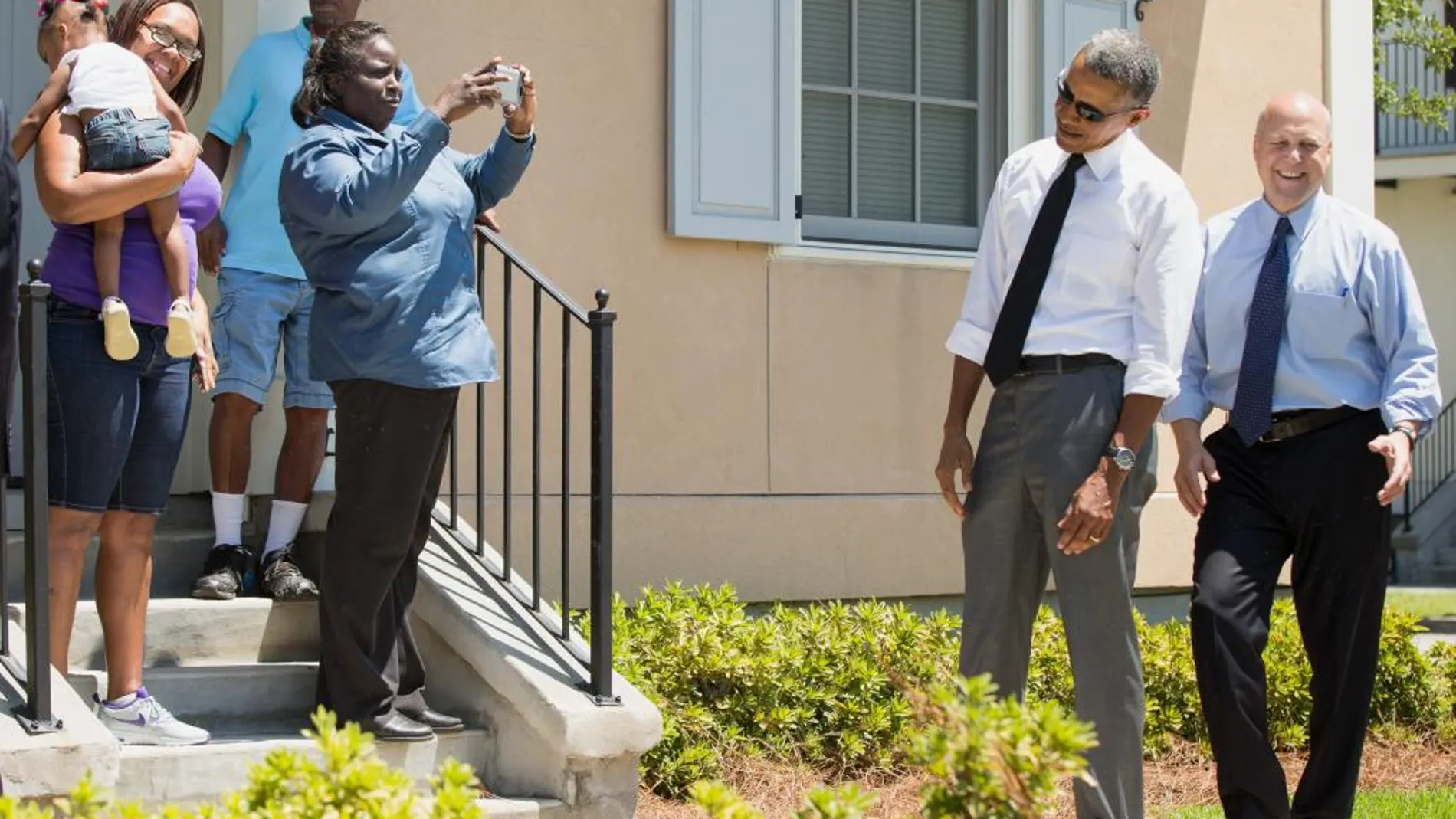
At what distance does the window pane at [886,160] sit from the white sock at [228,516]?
10.2ft

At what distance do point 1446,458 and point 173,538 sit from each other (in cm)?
2092

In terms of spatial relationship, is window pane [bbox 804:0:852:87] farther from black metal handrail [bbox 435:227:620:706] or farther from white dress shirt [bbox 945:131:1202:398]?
white dress shirt [bbox 945:131:1202:398]

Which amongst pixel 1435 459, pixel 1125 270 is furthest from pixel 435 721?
pixel 1435 459

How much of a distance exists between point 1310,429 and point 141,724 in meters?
2.86

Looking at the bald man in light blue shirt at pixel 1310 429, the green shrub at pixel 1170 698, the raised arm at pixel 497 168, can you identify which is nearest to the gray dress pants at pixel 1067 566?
the bald man in light blue shirt at pixel 1310 429

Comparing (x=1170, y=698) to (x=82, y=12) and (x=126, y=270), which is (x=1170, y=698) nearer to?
(x=126, y=270)

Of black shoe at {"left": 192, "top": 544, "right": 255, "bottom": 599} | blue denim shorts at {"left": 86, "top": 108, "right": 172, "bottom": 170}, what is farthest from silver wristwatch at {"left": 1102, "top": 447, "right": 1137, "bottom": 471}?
black shoe at {"left": 192, "top": 544, "right": 255, "bottom": 599}

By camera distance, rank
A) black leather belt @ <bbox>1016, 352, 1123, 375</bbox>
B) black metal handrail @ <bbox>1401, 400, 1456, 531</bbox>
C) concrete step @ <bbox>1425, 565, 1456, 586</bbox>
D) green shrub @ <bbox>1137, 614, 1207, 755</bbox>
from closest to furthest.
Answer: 1. black leather belt @ <bbox>1016, 352, 1123, 375</bbox>
2. green shrub @ <bbox>1137, 614, 1207, 755</bbox>
3. concrete step @ <bbox>1425, 565, 1456, 586</bbox>
4. black metal handrail @ <bbox>1401, 400, 1456, 531</bbox>

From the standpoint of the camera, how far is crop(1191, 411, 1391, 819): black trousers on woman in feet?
14.0

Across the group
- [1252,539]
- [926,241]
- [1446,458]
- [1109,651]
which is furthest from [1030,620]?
[1446,458]

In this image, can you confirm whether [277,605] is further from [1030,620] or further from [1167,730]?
[1167,730]

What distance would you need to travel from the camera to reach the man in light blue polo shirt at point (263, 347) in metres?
5.18

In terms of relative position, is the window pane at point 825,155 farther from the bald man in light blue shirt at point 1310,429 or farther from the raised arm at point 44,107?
the raised arm at point 44,107

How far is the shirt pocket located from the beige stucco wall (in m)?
2.83
